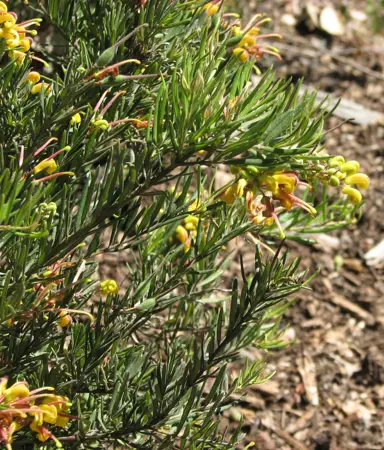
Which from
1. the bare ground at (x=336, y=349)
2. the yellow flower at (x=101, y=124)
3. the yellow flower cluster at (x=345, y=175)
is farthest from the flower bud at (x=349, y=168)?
the bare ground at (x=336, y=349)

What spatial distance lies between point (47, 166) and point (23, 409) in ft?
1.19

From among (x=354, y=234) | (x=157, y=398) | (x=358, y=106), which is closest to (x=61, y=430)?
(x=157, y=398)

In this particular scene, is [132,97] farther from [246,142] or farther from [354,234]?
[354,234]

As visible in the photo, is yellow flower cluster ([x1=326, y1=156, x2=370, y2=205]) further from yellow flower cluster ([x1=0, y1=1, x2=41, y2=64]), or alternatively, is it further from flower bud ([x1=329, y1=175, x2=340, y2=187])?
yellow flower cluster ([x1=0, y1=1, x2=41, y2=64])

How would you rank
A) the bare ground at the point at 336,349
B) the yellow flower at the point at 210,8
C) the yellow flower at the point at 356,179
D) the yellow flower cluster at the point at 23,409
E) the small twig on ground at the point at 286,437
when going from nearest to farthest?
the yellow flower cluster at the point at 23,409 → the yellow flower at the point at 356,179 → the yellow flower at the point at 210,8 → the small twig on ground at the point at 286,437 → the bare ground at the point at 336,349

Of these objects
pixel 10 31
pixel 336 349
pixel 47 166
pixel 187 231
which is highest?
pixel 10 31

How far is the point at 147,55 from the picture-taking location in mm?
1376

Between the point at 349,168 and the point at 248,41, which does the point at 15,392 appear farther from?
the point at 248,41

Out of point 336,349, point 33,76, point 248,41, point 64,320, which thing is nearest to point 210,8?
point 248,41

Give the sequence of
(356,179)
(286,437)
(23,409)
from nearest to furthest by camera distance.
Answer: (23,409), (356,179), (286,437)

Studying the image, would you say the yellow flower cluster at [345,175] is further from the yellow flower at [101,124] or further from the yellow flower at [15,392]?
the yellow flower at [15,392]

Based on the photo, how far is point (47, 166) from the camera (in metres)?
1.15

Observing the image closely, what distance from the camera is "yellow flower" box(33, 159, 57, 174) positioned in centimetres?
114

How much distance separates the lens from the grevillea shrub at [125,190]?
3.58 ft
